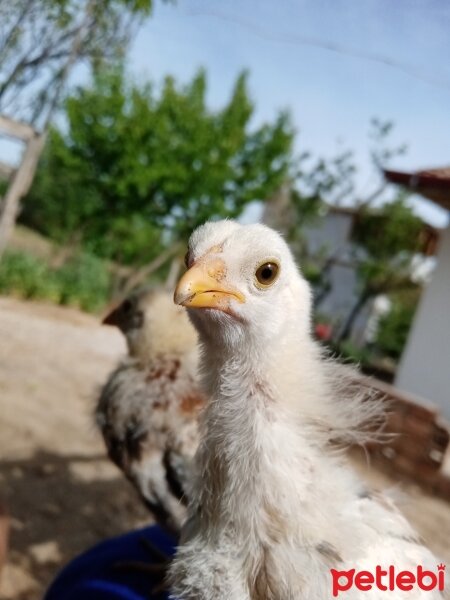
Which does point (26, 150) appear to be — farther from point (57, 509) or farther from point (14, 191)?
point (57, 509)

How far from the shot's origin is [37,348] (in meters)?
5.95

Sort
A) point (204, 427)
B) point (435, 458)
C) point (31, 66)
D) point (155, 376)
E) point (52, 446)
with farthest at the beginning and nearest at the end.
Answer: point (435, 458)
point (52, 446)
point (31, 66)
point (155, 376)
point (204, 427)

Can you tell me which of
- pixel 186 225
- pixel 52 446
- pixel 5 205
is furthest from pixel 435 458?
pixel 186 225

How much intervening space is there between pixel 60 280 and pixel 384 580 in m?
9.37

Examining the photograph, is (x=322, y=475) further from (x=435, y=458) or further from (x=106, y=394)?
(x=435, y=458)

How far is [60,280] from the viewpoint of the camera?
31.7 feet

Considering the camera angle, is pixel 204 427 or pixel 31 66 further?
pixel 31 66

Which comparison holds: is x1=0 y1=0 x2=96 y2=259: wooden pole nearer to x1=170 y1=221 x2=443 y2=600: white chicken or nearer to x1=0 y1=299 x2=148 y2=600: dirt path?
x1=0 y1=299 x2=148 y2=600: dirt path

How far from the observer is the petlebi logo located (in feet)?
3.07

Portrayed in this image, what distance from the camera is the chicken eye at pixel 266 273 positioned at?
1.00m

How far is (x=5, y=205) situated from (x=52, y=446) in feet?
10.0

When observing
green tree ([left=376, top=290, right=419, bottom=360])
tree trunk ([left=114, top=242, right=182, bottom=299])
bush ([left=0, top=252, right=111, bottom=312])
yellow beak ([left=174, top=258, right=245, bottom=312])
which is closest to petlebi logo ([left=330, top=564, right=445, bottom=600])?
yellow beak ([left=174, top=258, right=245, bottom=312])

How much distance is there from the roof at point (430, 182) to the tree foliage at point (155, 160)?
14.1 feet

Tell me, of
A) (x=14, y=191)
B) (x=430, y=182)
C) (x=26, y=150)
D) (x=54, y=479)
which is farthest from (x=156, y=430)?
(x=14, y=191)
